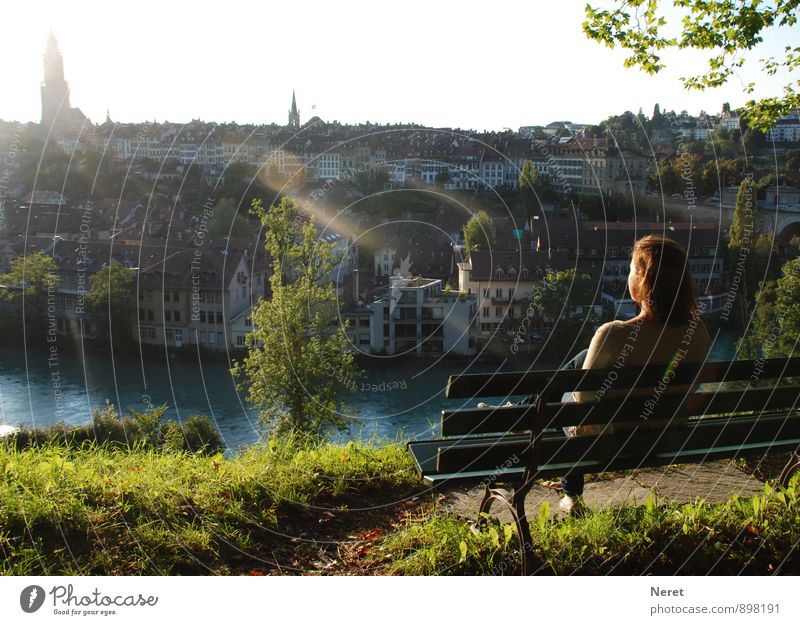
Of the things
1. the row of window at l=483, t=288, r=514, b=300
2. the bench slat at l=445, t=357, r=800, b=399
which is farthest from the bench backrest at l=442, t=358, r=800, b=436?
the row of window at l=483, t=288, r=514, b=300

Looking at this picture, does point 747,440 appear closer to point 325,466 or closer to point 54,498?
point 325,466

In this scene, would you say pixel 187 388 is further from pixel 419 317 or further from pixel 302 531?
pixel 302 531

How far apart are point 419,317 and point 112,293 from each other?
14.2 feet

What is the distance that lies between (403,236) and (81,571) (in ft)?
38.6

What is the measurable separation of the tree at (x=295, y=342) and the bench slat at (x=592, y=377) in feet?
16.4

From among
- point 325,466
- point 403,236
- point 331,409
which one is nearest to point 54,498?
point 325,466

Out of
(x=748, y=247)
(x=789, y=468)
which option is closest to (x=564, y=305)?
(x=748, y=247)

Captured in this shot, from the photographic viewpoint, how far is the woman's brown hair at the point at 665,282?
1.99 metres

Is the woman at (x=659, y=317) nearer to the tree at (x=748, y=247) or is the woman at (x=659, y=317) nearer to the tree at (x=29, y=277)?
the tree at (x=29, y=277)

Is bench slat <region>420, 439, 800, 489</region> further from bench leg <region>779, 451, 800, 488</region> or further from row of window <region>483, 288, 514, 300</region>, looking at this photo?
row of window <region>483, 288, 514, 300</region>

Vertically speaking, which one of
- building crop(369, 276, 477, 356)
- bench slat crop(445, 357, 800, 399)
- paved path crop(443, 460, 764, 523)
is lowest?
building crop(369, 276, 477, 356)

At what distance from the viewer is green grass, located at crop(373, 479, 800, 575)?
1918mm

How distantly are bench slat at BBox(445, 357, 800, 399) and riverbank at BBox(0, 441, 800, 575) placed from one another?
13.3 inches

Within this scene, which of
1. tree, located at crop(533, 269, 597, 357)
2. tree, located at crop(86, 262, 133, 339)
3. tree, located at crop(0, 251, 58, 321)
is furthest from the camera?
tree, located at crop(533, 269, 597, 357)
